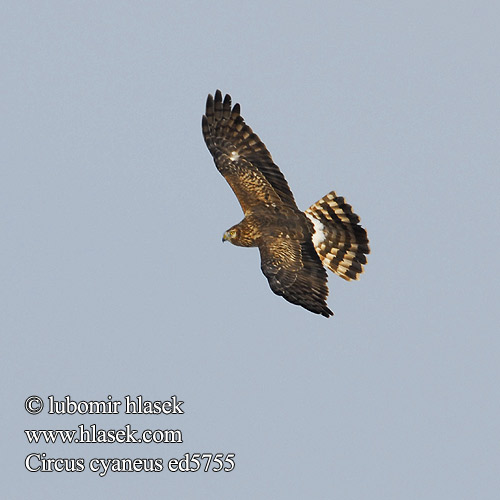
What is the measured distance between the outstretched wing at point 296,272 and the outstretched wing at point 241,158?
1.06m

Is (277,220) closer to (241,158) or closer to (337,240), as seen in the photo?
(337,240)

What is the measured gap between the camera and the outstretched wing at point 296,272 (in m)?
15.7

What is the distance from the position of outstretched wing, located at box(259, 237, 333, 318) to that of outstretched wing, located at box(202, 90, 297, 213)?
1061 mm

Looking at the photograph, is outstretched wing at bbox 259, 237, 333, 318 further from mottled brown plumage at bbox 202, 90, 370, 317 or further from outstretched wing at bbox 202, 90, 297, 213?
outstretched wing at bbox 202, 90, 297, 213

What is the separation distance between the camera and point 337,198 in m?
17.3

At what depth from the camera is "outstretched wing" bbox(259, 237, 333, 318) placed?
15.7 m

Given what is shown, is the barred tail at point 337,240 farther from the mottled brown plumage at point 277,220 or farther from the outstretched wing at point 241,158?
the outstretched wing at point 241,158

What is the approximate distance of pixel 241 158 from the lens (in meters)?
18.0

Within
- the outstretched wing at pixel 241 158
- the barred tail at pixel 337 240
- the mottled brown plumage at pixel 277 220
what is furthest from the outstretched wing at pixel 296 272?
the outstretched wing at pixel 241 158

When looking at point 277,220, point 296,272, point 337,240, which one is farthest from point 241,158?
point 296,272

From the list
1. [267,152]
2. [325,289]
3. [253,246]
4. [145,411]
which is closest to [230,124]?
[267,152]

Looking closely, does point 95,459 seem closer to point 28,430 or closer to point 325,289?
point 28,430

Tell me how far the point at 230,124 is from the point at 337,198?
2.29 metres

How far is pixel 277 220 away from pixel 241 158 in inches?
59.7
